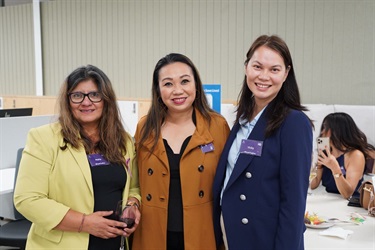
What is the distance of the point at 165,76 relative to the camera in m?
1.97

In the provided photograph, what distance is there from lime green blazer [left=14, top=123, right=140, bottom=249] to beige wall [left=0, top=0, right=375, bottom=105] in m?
3.77

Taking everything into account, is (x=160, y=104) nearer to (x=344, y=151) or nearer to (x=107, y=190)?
(x=107, y=190)

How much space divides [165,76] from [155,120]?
228mm

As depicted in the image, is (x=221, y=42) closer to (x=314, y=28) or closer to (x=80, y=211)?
(x=314, y=28)

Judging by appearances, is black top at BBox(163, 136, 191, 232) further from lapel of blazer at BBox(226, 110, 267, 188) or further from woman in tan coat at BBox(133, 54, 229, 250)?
lapel of blazer at BBox(226, 110, 267, 188)

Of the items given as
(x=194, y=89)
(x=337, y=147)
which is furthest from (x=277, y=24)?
(x=194, y=89)

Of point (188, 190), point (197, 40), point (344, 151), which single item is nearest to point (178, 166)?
point (188, 190)

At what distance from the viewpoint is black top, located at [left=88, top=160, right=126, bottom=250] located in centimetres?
182

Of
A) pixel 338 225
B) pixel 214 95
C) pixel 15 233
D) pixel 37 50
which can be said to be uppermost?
pixel 37 50

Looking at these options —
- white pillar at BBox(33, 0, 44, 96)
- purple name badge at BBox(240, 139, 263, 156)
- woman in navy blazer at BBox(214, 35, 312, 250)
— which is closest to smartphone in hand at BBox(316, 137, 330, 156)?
woman in navy blazer at BBox(214, 35, 312, 250)

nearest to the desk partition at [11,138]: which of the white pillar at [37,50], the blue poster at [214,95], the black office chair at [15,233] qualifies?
the black office chair at [15,233]

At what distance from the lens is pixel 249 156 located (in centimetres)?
167

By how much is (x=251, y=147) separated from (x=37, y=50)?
20.4 feet

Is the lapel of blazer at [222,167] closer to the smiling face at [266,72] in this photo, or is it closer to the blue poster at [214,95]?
the smiling face at [266,72]
